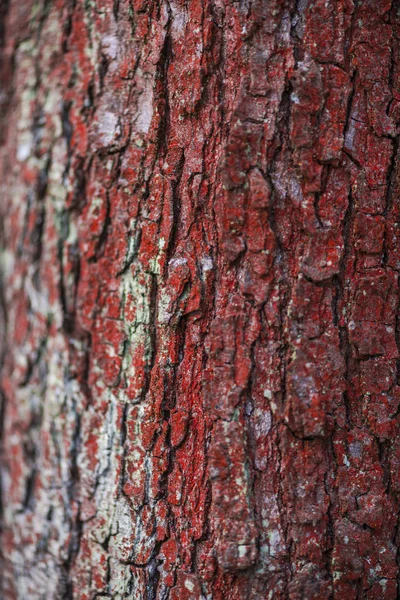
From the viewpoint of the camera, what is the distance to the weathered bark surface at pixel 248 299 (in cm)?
95

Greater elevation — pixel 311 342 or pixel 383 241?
pixel 383 241

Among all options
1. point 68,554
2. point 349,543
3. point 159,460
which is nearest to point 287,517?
point 349,543

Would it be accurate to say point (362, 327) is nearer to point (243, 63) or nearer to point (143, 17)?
point (243, 63)

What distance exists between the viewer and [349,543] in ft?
3.17

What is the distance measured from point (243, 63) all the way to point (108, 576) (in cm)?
105

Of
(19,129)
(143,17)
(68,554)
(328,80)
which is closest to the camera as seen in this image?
(328,80)

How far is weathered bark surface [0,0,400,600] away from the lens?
948 millimetres

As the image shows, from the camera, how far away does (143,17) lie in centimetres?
105

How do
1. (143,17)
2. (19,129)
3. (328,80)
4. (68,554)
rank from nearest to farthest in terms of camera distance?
(328,80) → (143,17) → (68,554) → (19,129)

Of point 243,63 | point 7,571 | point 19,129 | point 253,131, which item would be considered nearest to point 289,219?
point 253,131

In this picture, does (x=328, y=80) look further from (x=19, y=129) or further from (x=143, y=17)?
(x=19, y=129)

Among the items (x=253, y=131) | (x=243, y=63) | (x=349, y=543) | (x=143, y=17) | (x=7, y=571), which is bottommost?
(x=7, y=571)

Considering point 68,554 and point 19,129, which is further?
point 19,129

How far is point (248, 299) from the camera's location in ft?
3.17
